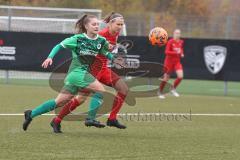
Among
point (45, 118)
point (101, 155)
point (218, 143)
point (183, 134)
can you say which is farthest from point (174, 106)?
point (101, 155)

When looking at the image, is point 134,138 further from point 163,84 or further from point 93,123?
point 163,84

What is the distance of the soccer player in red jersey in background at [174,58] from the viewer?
62.4 feet

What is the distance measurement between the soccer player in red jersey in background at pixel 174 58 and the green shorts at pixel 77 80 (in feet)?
28.1

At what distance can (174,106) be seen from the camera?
1598cm

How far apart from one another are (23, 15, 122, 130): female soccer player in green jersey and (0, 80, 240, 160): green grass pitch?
0.43 meters

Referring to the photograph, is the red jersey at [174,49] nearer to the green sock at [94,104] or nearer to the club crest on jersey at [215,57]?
the club crest on jersey at [215,57]

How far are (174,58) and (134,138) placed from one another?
30.8 ft

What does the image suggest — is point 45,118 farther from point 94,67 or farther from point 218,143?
point 218,143

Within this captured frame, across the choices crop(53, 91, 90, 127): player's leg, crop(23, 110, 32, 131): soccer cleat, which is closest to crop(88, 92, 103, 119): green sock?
crop(53, 91, 90, 127): player's leg

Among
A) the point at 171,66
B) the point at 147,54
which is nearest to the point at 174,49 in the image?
the point at 171,66

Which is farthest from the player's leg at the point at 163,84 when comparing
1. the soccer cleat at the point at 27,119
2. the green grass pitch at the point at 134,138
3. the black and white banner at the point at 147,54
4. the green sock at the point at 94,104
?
the soccer cleat at the point at 27,119

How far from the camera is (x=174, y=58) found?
63.2ft

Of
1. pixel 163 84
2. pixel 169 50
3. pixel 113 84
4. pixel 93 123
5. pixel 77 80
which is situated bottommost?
pixel 163 84

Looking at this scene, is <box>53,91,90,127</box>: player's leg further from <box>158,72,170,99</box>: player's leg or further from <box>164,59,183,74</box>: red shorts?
<box>164,59,183,74</box>: red shorts
